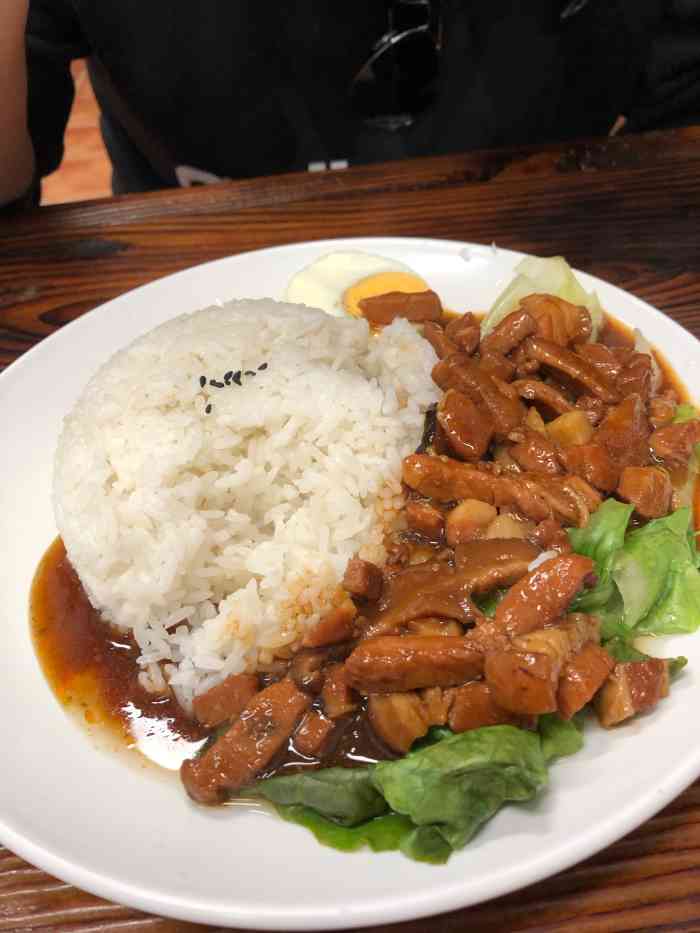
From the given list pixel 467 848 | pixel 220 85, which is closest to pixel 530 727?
pixel 467 848

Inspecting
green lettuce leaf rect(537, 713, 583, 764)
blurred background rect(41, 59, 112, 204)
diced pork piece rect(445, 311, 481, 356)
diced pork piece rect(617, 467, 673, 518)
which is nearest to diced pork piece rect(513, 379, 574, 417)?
diced pork piece rect(445, 311, 481, 356)

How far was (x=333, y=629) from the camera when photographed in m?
2.05

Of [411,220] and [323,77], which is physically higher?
[323,77]

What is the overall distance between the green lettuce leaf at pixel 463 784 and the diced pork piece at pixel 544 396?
123cm

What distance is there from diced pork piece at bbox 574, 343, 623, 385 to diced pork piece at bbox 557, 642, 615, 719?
Result: 116 cm

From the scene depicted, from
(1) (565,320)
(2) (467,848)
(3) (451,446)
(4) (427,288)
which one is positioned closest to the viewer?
(2) (467,848)

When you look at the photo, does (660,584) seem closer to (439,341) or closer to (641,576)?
(641,576)

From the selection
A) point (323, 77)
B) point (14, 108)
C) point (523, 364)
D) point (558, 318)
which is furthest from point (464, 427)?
point (14, 108)

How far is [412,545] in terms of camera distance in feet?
7.58

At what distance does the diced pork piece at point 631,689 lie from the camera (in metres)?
1.71

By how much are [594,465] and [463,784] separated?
41.4 inches

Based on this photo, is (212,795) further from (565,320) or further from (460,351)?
(565,320)

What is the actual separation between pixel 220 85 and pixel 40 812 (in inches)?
144

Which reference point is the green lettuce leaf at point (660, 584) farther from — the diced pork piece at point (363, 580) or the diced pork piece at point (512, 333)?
the diced pork piece at point (512, 333)
